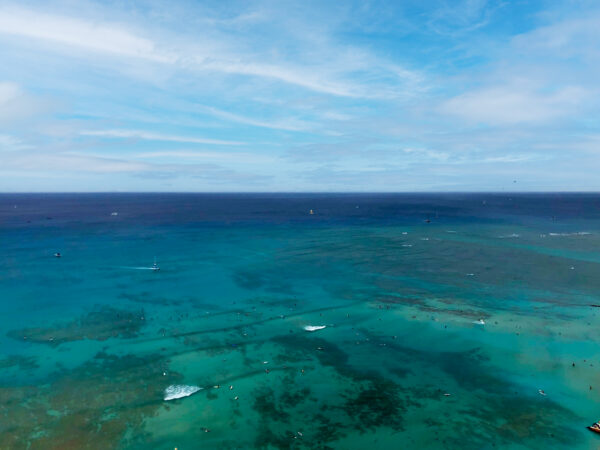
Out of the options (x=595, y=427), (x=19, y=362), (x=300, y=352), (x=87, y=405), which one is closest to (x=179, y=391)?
(x=87, y=405)

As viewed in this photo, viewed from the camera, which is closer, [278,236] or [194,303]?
[194,303]

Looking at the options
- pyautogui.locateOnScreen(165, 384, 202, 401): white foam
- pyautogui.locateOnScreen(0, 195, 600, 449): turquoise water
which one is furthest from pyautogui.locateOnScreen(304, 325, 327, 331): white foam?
pyautogui.locateOnScreen(165, 384, 202, 401): white foam

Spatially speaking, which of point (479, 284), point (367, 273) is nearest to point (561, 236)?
point (479, 284)

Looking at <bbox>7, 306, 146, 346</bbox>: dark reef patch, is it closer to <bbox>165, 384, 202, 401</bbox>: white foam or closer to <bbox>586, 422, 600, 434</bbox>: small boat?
<bbox>165, 384, 202, 401</bbox>: white foam

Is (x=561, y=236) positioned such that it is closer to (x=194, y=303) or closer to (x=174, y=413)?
(x=194, y=303)

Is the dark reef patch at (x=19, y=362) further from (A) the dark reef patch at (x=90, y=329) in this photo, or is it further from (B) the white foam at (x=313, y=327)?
(B) the white foam at (x=313, y=327)

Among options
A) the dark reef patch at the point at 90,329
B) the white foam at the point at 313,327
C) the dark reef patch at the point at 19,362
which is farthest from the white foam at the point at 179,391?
the white foam at the point at 313,327
